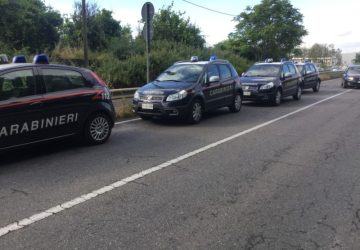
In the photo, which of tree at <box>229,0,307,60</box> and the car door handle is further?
tree at <box>229,0,307,60</box>

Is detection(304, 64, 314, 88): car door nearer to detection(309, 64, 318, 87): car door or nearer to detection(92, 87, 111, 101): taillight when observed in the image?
detection(309, 64, 318, 87): car door

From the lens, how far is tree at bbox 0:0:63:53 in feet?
83.1

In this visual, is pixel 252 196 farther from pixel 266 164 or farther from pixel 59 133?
pixel 59 133

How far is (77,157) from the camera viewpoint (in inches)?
273

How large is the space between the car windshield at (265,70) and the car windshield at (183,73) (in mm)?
5199

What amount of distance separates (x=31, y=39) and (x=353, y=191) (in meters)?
31.4

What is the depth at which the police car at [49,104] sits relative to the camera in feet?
21.0

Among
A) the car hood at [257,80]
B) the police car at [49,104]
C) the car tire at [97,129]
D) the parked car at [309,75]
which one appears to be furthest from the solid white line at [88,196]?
A: the parked car at [309,75]

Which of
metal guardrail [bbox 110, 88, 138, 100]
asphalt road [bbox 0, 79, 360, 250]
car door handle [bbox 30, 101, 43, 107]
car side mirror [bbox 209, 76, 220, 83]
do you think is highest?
car side mirror [bbox 209, 76, 220, 83]

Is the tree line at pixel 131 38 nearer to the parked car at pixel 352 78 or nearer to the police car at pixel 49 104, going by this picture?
the parked car at pixel 352 78

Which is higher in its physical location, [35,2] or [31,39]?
[35,2]

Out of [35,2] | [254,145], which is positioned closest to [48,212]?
[254,145]

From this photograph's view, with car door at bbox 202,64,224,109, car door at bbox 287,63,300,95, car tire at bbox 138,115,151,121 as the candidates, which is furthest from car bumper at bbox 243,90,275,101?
car tire at bbox 138,115,151,121

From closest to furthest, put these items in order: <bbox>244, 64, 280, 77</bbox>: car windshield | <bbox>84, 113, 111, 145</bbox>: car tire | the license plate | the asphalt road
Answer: the asphalt road → <bbox>84, 113, 111, 145</bbox>: car tire → the license plate → <bbox>244, 64, 280, 77</bbox>: car windshield
